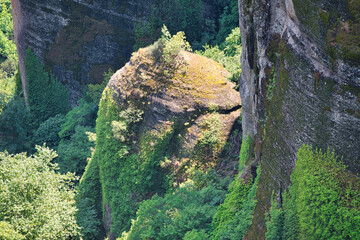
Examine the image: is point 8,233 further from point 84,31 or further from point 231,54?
point 84,31

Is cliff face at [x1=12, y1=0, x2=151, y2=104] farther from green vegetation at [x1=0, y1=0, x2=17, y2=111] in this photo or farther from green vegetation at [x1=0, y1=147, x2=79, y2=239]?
green vegetation at [x1=0, y1=0, x2=17, y2=111]

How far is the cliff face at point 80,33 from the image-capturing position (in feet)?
93.6

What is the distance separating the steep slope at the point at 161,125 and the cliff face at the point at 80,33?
9820 mm

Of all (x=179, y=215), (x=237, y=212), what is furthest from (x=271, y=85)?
(x=179, y=215)

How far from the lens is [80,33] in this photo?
29203 mm

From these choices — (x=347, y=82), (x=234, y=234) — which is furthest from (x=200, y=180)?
(x=347, y=82)

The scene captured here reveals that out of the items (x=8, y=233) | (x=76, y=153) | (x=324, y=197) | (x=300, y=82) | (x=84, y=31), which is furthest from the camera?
(x=84, y=31)

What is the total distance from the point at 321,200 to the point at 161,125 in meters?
10.7

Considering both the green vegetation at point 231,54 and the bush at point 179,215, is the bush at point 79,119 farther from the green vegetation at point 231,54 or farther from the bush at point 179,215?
the bush at point 179,215

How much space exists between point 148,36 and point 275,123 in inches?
757

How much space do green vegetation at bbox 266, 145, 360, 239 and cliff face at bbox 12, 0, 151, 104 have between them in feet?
69.7

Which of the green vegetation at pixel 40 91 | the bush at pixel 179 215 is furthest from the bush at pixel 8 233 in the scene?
the green vegetation at pixel 40 91

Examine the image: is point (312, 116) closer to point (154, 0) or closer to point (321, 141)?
point (321, 141)

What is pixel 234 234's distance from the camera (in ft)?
38.1
